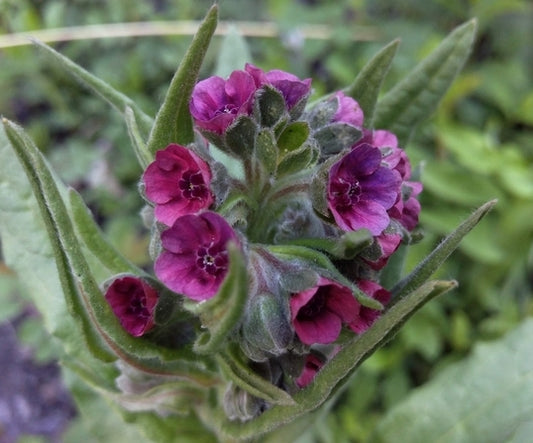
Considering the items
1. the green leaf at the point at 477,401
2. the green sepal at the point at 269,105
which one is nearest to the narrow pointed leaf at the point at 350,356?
the green sepal at the point at 269,105

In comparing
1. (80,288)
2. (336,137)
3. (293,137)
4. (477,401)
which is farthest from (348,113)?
(477,401)

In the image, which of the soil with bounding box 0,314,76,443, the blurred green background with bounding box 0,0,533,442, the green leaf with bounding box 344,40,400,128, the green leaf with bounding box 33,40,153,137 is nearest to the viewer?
the green leaf with bounding box 33,40,153,137

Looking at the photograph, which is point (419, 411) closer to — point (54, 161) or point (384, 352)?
point (384, 352)

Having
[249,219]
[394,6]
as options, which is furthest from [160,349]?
[394,6]

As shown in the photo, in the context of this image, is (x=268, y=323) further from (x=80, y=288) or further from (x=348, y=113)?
(x=348, y=113)

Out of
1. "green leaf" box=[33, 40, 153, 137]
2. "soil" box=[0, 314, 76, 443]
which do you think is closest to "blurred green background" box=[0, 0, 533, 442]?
"soil" box=[0, 314, 76, 443]

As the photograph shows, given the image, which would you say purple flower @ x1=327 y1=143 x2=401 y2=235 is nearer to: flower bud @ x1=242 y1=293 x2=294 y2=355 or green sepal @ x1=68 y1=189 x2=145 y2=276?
flower bud @ x1=242 y1=293 x2=294 y2=355
